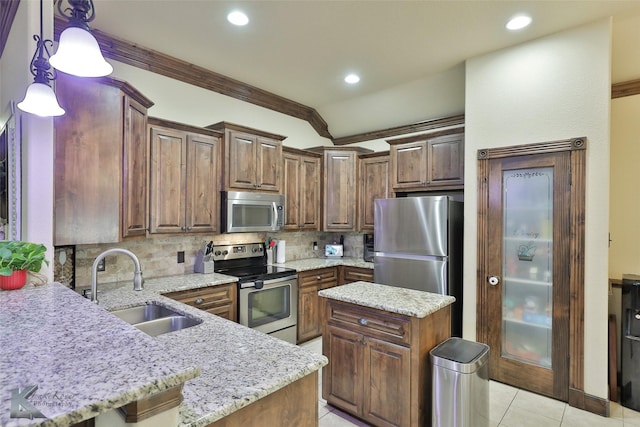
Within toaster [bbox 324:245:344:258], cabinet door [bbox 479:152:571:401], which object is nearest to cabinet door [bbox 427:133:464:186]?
cabinet door [bbox 479:152:571:401]

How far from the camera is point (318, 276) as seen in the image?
4.19m

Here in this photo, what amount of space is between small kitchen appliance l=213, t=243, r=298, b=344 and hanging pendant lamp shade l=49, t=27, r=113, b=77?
234 cm

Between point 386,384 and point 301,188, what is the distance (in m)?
2.77

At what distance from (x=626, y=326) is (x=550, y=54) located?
2430 mm

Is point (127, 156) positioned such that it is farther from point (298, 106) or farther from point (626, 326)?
point (626, 326)

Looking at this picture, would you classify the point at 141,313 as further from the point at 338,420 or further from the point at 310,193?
the point at 310,193

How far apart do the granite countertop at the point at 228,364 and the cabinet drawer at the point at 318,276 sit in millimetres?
2070

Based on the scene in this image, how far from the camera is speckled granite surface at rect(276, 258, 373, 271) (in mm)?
4099

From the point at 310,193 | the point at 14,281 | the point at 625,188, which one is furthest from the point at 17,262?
the point at 625,188

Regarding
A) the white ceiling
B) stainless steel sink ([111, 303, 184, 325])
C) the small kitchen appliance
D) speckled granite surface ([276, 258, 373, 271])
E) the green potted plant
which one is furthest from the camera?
speckled granite surface ([276, 258, 373, 271])

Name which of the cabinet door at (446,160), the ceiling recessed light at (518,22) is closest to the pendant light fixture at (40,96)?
the ceiling recessed light at (518,22)

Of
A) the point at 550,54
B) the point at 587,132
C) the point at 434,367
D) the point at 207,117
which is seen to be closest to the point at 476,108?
the point at 550,54

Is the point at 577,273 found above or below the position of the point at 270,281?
above

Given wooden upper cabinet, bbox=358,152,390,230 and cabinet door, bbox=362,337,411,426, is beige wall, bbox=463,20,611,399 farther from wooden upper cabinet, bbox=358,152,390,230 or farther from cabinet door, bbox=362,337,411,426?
cabinet door, bbox=362,337,411,426
